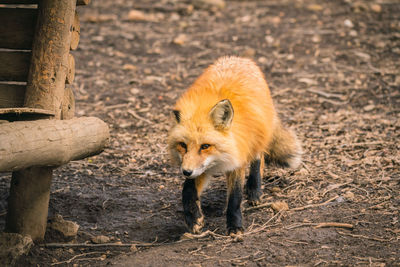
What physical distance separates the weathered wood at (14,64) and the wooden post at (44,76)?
33 centimetres

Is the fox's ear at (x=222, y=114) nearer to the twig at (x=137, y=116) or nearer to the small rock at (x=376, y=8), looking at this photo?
the twig at (x=137, y=116)

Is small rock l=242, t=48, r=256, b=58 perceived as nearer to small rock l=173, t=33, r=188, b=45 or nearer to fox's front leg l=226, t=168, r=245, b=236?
small rock l=173, t=33, r=188, b=45

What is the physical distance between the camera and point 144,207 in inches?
193

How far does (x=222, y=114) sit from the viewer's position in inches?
151

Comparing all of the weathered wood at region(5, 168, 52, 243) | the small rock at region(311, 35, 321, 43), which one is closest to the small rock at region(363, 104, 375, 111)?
the small rock at region(311, 35, 321, 43)

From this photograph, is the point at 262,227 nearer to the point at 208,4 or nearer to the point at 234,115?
the point at 234,115

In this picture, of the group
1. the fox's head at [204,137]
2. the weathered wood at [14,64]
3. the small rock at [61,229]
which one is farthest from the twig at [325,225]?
the weathered wood at [14,64]

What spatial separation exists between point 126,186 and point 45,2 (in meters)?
2.34

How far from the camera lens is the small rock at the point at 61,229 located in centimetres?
425

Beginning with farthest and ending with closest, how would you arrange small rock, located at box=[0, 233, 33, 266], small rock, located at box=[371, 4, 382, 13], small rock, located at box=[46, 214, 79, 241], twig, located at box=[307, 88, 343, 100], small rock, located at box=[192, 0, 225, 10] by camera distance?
small rock, located at box=[192, 0, 225, 10] → small rock, located at box=[371, 4, 382, 13] → twig, located at box=[307, 88, 343, 100] → small rock, located at box=[46, 214, 79, 241] → small rock, located at box=[0, 233, 33, 266]

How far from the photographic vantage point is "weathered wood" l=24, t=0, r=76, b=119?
3.79 meters

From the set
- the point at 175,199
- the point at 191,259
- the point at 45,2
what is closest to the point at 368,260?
the point at 191,259

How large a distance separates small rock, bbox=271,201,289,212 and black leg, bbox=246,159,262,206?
0.81ft

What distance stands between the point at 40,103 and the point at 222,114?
1511mm
